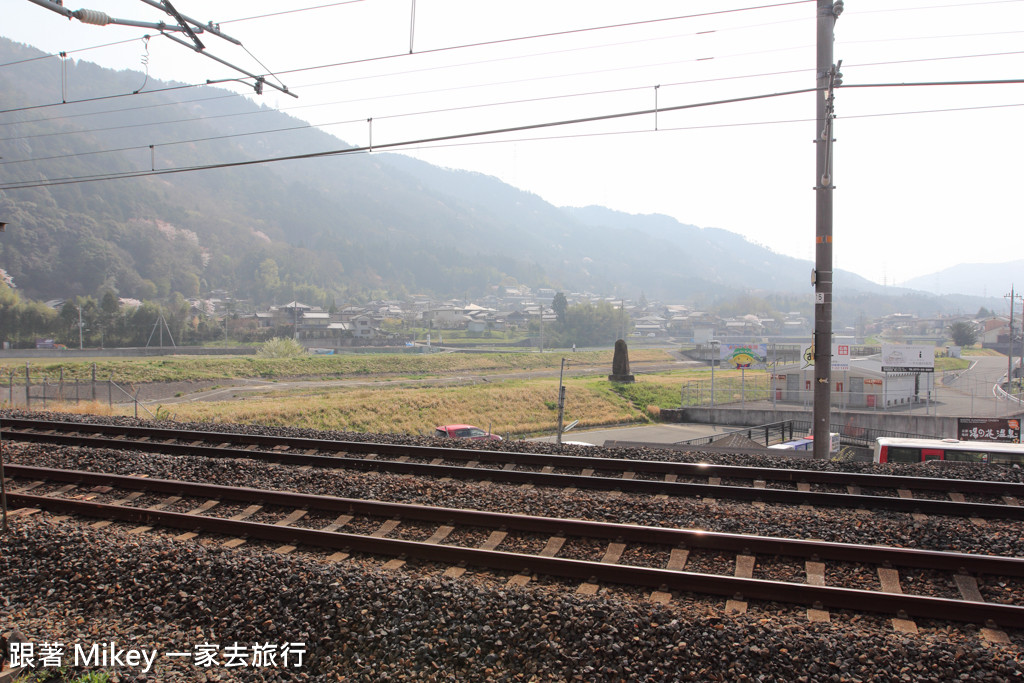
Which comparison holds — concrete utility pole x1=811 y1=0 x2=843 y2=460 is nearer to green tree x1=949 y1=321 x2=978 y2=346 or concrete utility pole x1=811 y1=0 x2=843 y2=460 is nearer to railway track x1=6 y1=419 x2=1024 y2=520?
railway track x1=6 y1=419 x2=1024 y2=520

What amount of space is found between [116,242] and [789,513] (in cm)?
19471

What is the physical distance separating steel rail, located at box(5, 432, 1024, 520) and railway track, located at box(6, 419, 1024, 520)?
0.01 meters

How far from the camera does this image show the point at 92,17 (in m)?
7.96

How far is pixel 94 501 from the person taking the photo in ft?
25.9

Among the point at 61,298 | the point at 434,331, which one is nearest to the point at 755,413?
the point at 434,331

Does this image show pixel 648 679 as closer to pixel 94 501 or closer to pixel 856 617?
pixel 856 617

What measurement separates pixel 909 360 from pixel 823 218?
3009 centimetres

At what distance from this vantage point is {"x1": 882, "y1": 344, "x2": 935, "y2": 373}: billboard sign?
34.6 m

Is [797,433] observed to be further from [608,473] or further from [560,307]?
[560,307]

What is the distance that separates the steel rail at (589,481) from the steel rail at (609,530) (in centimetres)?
140

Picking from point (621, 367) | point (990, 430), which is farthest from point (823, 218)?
point (621, 367)

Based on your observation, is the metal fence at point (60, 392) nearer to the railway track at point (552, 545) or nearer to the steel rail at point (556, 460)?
the steel rail at point (556, 460)

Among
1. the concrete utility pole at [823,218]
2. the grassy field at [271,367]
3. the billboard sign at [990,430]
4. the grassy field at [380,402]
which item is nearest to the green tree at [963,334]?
the grassy field at [271,367]

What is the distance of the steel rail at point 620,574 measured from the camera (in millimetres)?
4668
